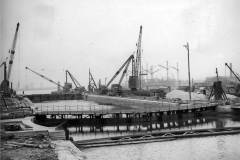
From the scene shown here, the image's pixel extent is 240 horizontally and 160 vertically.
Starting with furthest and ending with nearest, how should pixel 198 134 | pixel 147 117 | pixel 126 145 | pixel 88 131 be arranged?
pixel 147 117 < pixel 88 131 < pixel 198 134 < pixel 126 145

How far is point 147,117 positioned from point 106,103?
2128 inches

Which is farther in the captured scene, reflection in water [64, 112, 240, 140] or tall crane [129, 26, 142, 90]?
tall crane [129, 26, 142, 90]

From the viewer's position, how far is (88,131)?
155 feet

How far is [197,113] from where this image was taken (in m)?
60.1

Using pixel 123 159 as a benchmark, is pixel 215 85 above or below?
above

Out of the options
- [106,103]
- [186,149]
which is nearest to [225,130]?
[186,149]

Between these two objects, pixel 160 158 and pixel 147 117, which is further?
pixel 147 117

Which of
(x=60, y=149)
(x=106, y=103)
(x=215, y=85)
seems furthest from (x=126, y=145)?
(x=106, y=103)

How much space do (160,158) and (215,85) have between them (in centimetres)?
4765

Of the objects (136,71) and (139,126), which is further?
(136,71)

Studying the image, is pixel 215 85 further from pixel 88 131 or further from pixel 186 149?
pixel 186 149

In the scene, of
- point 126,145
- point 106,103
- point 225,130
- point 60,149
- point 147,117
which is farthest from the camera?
point 106,103

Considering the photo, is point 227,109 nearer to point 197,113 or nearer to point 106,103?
point 197,113

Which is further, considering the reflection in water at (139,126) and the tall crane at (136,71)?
the tall crane at (136,71)
